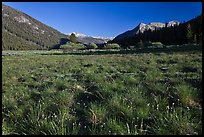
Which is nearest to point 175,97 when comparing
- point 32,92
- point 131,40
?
point 32,92

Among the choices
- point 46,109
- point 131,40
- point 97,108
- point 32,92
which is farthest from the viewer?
point 131,40

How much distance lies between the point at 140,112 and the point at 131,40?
5319 inches

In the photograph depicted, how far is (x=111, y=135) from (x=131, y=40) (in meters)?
136

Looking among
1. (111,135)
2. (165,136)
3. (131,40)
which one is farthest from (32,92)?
(131,40)

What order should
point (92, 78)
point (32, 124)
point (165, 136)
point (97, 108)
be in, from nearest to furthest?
point (165, 136), point (32, 124), point (97, 108), point (92, 78)

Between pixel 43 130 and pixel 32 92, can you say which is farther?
pixel 32 92

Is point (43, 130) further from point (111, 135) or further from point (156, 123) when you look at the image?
point (156, 123)

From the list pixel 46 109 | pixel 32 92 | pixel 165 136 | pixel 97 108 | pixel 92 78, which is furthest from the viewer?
pixel 92 78

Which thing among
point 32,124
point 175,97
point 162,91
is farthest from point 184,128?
point 32,124

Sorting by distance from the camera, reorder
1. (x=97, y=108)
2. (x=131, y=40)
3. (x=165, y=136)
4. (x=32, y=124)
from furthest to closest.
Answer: (x=131, y=40) < (x=97, y=108) < (x=32, y=124) < (x=165, y=136)

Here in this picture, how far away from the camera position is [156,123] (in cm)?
523

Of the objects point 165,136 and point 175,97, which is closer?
point 165,136

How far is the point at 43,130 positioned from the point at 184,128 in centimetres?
273

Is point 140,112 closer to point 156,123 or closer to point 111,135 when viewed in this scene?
point 156,123
